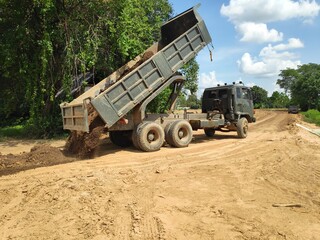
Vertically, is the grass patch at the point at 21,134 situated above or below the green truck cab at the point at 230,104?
below

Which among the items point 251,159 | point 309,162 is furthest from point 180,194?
point 309,162

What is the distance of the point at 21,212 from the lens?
16.0ft

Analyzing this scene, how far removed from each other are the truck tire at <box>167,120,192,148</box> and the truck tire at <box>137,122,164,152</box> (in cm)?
55

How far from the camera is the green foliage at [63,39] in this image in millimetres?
13328

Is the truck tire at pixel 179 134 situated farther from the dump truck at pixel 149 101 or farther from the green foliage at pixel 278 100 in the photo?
the green foliage at pixel 278 100

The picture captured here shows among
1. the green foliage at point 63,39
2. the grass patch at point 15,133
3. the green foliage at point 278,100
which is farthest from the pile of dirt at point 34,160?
the green foliage at point 278,100

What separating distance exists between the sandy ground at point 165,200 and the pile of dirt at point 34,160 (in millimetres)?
491

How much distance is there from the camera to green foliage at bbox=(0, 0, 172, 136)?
13328 mm

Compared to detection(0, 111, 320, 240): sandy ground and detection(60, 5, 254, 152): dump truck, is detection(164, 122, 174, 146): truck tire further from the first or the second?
detection(0, 111, 320, 240): sandy ground

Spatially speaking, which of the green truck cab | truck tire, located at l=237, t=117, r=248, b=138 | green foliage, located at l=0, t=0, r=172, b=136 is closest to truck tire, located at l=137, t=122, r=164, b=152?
the green truck cab

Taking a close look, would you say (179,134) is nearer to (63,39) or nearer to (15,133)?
(63,39)

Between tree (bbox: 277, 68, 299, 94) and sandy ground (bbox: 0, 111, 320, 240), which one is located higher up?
tree (bbox: 277, 68, 299, 94)

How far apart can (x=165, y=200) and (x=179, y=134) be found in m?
5.96

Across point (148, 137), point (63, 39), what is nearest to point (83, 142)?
point (148, 137)
